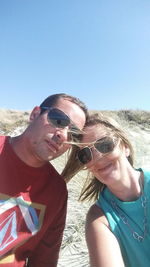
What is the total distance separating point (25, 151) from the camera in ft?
7.22

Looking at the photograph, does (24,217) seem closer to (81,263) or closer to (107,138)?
(107,138)

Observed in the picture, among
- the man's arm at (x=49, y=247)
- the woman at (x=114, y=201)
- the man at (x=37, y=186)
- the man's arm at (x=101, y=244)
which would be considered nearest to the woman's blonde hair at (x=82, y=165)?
the woman at (x=114, y=201)

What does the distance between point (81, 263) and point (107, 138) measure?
6.36ft

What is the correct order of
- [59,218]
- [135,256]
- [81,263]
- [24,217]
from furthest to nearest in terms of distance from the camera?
[81,263] → [59,218] → [24,217] → [135,256]

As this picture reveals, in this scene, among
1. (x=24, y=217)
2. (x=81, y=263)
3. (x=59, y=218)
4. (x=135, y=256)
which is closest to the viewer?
(x=135, y=256)

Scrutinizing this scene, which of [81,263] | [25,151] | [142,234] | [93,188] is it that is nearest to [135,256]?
[142,234]

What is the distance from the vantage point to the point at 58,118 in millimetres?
2277

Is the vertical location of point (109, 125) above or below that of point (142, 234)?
above

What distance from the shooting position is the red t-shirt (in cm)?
210

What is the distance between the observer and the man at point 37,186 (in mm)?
2119

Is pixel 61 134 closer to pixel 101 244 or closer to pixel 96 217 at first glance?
pixel 96 217

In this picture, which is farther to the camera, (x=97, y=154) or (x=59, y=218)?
(x=59, y=218)

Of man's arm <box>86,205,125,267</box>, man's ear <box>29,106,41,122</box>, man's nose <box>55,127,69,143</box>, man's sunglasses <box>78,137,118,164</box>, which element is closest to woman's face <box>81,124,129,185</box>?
man's sunglasses <box>78,137,118,164</box>

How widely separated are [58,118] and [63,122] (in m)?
0.04
